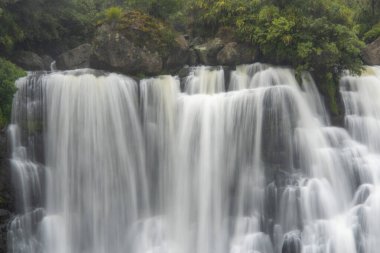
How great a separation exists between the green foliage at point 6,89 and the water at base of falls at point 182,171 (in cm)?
46

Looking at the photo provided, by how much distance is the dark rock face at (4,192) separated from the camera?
41.0 feet

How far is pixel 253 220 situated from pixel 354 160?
3817 mm

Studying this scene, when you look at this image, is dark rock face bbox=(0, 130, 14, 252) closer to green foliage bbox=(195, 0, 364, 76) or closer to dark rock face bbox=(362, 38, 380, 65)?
green foliage bbox=(195, 0, 364, 76)

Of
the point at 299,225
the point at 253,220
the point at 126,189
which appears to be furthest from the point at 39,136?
the point at 299,225

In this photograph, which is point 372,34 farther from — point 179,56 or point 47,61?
point 47,61

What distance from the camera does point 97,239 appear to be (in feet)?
44.7

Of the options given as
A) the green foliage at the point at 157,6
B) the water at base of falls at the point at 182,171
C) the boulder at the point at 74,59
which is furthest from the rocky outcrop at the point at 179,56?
the boulder at the point at 74,59

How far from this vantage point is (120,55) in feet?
52.2

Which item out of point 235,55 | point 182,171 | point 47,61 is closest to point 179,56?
point 235,55

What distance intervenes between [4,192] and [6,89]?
2.93 meters

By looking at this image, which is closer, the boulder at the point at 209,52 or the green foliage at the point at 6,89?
the green foliage at the point at 6,89

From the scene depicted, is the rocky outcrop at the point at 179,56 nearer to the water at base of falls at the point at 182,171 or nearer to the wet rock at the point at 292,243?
the water at base of falls at the point at 182,171

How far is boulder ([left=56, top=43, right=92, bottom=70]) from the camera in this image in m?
18.7

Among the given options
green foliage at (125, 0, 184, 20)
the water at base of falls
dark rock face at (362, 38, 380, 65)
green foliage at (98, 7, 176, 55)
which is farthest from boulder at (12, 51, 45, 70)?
dark rock face at (362, 38, 380, 65)
